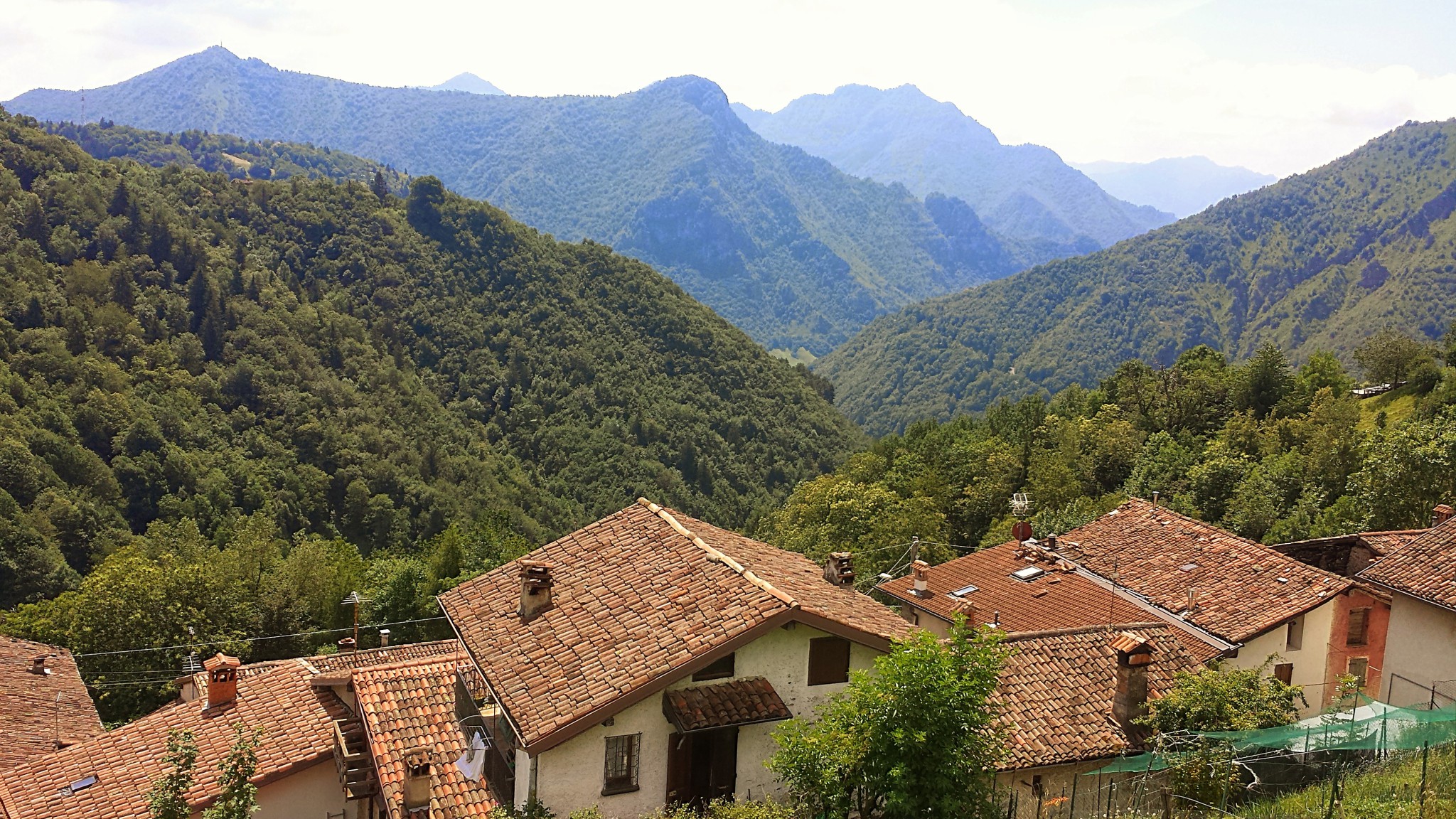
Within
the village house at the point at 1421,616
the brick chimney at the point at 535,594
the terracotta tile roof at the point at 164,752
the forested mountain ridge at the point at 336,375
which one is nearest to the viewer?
the brick chimney at the point at 535,594

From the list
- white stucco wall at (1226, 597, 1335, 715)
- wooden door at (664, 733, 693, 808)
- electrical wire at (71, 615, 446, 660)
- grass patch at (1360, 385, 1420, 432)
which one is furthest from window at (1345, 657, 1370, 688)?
grass patch at (1360, 385, 1420, 432)

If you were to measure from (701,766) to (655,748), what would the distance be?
834 millimetres

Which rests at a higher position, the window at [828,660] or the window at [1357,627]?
the window at [828,660]

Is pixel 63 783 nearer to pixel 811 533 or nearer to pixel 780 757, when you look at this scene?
pixel 780 757

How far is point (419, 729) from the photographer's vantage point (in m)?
18.2

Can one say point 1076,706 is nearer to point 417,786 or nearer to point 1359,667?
point 1359,667

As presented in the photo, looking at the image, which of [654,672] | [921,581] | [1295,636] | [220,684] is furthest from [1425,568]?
[220,684]

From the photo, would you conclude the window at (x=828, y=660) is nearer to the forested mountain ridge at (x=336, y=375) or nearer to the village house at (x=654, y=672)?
the village house at (x=654, y=672)

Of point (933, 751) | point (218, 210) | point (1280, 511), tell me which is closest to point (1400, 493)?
point (1280, 511)

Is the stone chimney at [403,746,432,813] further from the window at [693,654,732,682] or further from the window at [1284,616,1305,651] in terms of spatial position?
the window at [1284,616,1305,651]

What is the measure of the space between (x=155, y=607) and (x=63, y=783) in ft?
67.1

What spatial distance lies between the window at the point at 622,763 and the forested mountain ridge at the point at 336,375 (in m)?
60.4

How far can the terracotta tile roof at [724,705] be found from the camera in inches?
592

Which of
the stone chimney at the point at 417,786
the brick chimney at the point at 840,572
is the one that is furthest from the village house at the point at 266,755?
the brick chimney at the point at 840,572
